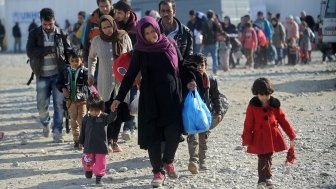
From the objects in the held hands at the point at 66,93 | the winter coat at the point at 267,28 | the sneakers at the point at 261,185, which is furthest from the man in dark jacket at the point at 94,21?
the winter coat at the point at 267,28

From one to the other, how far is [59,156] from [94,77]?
106 cm

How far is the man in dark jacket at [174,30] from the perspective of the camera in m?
8.05

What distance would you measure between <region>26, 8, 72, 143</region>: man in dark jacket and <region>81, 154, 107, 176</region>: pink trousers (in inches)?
96.9

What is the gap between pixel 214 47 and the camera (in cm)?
1914

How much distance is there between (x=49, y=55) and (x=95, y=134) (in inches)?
103

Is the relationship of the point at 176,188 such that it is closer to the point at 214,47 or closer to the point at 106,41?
the point at 106,41

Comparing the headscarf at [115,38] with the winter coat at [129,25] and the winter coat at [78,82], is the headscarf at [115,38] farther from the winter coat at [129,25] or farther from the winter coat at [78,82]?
the winter coat at [78,82]

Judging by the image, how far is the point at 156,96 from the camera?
6875 mm

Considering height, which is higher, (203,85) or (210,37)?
(210,37)

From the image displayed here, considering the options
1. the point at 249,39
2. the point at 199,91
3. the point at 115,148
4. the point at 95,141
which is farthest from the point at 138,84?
the point at 249,39

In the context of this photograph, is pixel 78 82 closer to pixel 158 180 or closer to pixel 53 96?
pixel 53 96

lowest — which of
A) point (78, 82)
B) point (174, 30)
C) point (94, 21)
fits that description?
point (78, 82)

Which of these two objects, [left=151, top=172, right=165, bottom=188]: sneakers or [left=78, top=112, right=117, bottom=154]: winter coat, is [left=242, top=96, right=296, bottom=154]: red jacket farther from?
[left=78, top=112, right=117, bottom=154]: winter coat

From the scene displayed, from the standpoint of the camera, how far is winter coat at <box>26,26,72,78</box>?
947 centimetres
